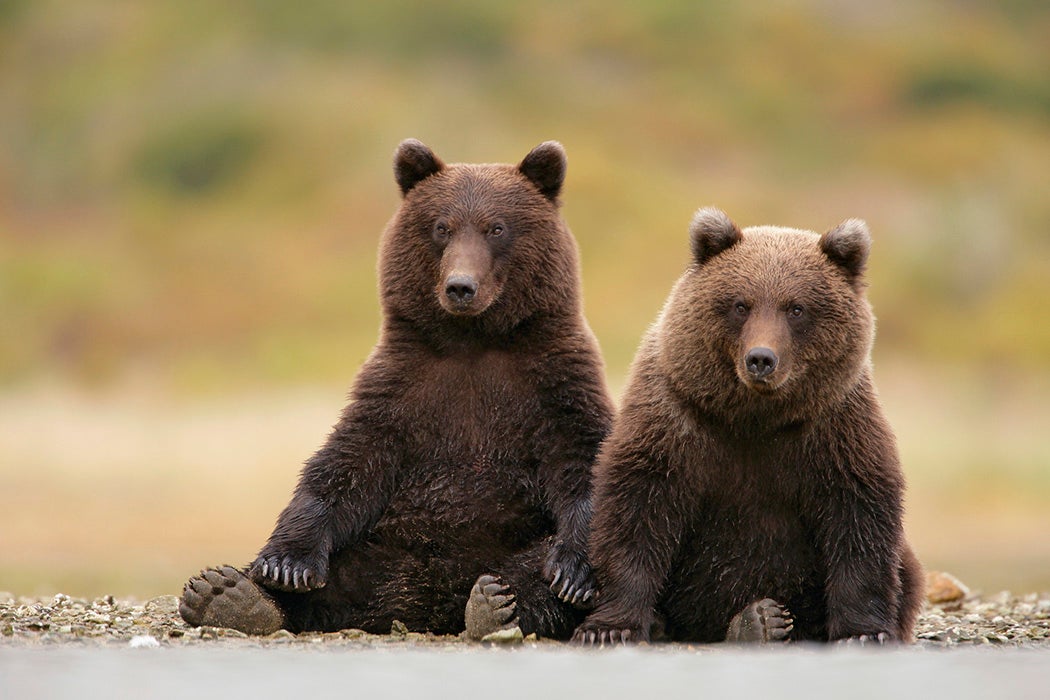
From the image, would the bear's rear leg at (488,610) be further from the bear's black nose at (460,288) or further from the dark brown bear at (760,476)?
the bear's black nose at (460,288)

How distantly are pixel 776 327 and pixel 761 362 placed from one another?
354 millimetres

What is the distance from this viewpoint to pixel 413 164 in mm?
11391

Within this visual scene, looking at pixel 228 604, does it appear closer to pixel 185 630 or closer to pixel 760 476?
pixel 185 630

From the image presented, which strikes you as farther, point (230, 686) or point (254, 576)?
point (254, 576)

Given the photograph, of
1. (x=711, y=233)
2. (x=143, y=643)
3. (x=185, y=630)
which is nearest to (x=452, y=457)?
(x=185, y=630)

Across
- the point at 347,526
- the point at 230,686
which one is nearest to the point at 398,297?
the point at 347,526

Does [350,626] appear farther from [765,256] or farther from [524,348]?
[765,256]

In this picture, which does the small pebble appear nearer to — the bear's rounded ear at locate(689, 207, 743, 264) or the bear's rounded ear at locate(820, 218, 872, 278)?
the bear's rounded ear at locate(689, 207, 743, 264)

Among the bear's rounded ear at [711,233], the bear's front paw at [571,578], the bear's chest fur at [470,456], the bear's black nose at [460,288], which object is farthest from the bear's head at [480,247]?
the bear's front paw at [571,578]

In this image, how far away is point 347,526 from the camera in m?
10.6

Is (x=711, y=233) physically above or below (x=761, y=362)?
above

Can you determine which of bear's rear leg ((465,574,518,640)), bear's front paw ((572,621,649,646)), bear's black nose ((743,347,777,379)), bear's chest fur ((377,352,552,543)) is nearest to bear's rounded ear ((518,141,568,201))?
bear's chest fur ((377,352,552,543))

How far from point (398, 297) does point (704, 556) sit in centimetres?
282

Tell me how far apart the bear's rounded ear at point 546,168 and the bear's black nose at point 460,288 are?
1253mm
